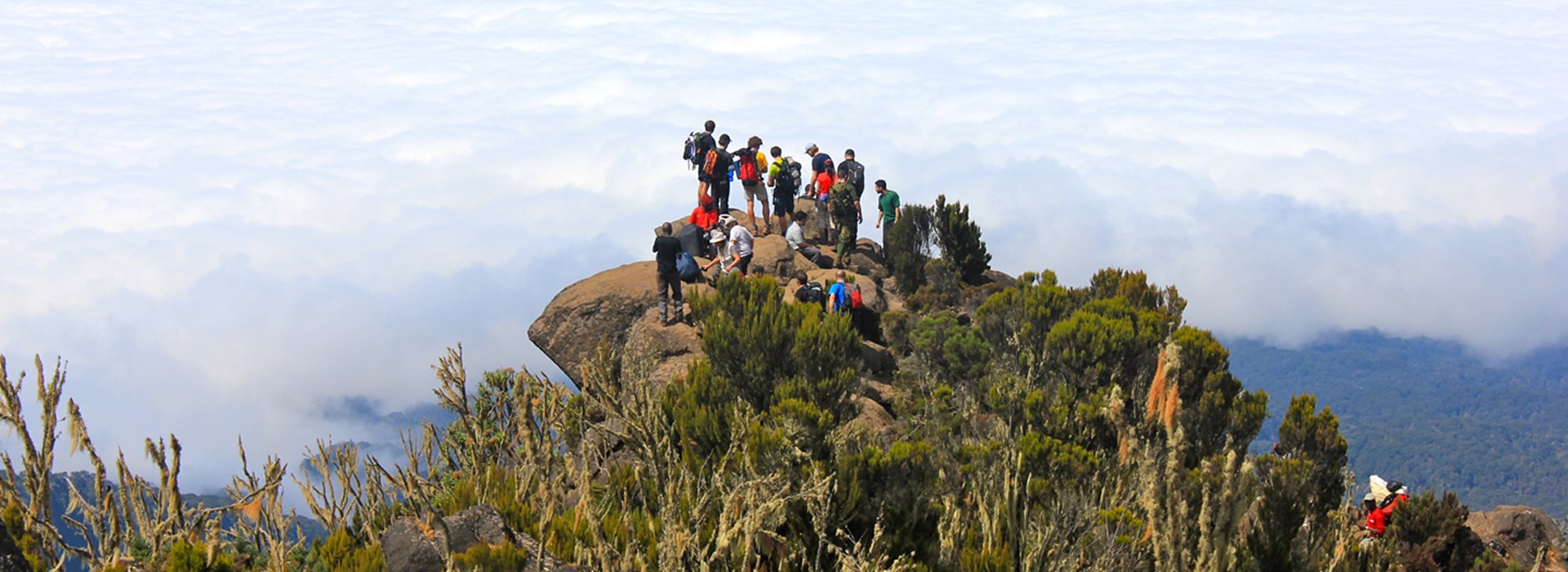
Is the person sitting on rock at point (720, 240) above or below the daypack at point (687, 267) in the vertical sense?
above

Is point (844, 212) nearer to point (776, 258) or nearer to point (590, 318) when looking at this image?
point (776, 258)

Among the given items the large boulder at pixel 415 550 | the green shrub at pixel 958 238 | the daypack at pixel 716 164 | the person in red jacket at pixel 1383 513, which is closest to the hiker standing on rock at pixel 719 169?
the daypack at pixel 716 164

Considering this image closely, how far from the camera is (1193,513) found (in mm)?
8070

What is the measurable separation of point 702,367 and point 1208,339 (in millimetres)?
6658

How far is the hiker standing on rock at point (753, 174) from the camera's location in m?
21.0

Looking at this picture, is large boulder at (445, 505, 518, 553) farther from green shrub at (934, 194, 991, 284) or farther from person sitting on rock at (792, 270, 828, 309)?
green shrub at (934, 194, 991, 284)

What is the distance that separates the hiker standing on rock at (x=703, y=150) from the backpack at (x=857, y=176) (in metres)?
3.40

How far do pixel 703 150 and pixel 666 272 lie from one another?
4.14 meters

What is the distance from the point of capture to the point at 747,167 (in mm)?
21109


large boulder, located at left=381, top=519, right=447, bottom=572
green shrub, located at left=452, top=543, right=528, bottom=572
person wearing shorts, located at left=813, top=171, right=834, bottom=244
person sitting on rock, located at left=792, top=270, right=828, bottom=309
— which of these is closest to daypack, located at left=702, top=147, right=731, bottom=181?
person sitting on rock, located at left=792, top=270, right=828, bottom=309

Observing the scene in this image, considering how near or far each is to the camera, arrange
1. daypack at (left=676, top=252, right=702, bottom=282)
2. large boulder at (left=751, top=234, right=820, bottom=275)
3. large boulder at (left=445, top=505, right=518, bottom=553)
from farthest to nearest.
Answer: large boulder at (left=751, top=234, right=820, bottom=275), daypack at (left=676, top=252, right=702, bottom=282), large boulder at (left=445, top=505, right=518, bottom=553)

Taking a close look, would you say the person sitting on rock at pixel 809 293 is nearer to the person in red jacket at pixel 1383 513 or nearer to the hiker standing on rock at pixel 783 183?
the hiker standing on rock at pixel 783 183

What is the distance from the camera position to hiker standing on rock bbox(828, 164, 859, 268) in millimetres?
22422

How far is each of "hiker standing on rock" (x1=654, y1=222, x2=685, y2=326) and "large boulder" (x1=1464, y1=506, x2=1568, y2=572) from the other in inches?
429
